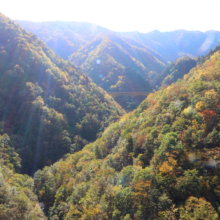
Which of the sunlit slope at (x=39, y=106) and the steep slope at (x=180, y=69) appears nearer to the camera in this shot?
the sunlit slope at (x=39, y=106)

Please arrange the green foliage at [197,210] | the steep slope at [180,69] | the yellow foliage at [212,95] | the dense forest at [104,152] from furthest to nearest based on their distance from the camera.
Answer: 1. the steep slope at [180,69]
2. the yellow foliage at [212,95]
3. the dense forest at [104,152]
4. the green foliage at [197,210]

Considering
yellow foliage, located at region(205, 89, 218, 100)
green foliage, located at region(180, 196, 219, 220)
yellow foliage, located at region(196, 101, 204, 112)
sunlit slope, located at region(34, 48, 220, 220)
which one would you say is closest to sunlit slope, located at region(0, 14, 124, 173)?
sunlit slope, located at region(34, 48, 220, 220)

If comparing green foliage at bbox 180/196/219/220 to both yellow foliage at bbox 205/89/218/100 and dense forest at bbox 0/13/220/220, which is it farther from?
yellow foliage at bbox 205/89/218/100

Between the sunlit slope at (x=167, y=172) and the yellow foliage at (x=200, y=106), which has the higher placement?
the yellow foliage at (x=200, y=106)

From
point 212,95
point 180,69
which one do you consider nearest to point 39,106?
point 212,95

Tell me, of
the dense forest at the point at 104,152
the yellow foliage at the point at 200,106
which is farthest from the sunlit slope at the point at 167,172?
the dense forest at the point at 104,152

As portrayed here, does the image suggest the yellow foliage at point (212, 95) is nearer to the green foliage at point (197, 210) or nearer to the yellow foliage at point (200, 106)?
the yellow foliage at point (200, 106)

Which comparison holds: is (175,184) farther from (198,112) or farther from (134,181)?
(198,112)
